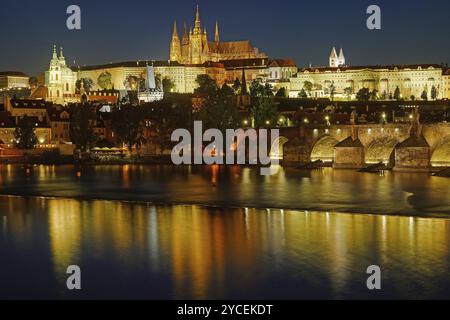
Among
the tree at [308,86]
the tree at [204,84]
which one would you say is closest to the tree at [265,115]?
the tree at [204,84]

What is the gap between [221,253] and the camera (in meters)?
15.1

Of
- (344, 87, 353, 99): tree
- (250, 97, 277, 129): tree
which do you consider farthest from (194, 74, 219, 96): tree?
(250, 97, 277, 129): tree

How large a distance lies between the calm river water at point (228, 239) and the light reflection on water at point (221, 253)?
0.08ft

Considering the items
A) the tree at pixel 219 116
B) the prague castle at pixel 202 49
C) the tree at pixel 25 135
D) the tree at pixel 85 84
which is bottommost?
the tree at pixel 25 135

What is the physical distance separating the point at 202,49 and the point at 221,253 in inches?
3622

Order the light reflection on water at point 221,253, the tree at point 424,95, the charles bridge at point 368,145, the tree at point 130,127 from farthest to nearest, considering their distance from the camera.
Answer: the tree at point 424,95 < the tree at point 130,127 < the charles bridge at point 368,145 < the light reflection on water at point 221,253

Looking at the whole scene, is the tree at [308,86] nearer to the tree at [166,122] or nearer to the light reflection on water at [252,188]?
the tree at [166,122]

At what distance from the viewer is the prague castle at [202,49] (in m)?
105

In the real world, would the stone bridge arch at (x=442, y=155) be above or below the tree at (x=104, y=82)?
below

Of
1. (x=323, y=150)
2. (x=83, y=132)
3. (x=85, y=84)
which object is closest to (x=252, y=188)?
(x=323, y=150)

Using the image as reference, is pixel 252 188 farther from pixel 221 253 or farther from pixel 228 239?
pixel 221 253

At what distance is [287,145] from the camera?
37.8 m

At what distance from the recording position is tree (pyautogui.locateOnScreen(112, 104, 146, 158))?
44.2m
